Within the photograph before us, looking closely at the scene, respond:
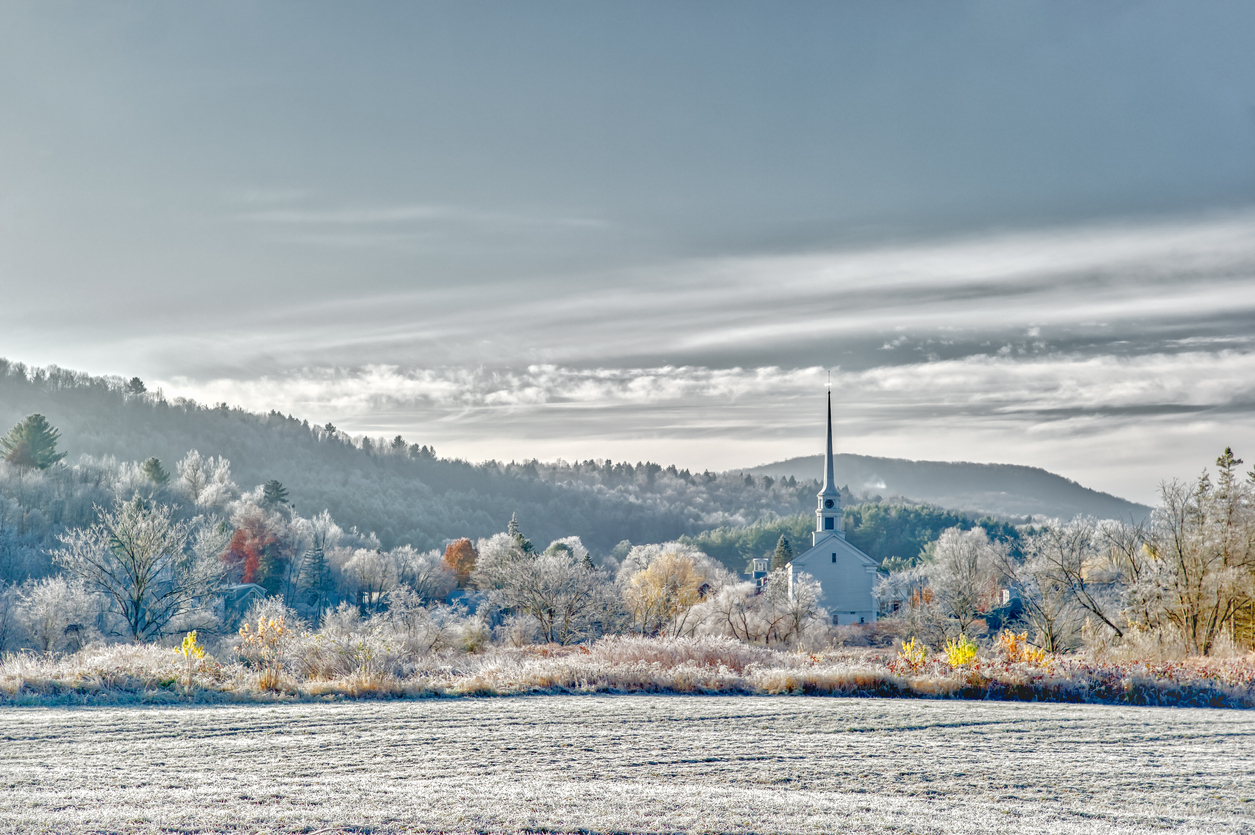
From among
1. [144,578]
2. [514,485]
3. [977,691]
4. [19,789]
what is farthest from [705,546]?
[19,789]

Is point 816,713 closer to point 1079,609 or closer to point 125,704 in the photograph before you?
point 125,704

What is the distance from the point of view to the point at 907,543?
373 feet

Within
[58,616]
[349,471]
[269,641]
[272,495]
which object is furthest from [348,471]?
[269,641]

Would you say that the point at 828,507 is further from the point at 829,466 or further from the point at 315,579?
the point at 315,579

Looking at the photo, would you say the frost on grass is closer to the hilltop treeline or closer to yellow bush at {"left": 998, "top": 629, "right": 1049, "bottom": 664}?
yellow bush at {"left": 998, "top": 629, "right": 1049, "bottom": 664}

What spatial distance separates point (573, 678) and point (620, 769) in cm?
675

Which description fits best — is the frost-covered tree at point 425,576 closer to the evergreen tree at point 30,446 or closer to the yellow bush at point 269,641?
the evergreen tree at point 30,446

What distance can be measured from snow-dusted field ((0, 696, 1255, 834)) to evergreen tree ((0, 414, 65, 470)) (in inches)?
2897

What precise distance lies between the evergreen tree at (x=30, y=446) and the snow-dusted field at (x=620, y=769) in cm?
7358

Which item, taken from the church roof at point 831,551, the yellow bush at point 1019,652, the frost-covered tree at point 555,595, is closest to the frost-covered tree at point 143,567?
the frost-covered tree at point 555,595

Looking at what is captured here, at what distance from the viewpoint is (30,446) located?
235 ft

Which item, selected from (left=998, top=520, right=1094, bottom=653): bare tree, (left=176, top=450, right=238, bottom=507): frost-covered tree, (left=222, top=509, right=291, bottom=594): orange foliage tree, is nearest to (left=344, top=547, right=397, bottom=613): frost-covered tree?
(left=222, top=509, right=291, bottom=594): orange foliage tree

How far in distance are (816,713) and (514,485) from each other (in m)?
135

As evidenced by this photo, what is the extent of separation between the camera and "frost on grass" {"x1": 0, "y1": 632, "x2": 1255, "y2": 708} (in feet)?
42.6
